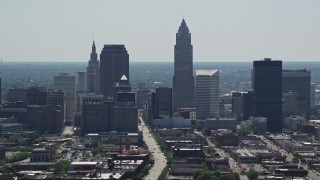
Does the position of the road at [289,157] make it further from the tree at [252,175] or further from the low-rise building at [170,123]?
the low-rise building at [170,123]

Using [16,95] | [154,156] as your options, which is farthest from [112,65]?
[154,156]

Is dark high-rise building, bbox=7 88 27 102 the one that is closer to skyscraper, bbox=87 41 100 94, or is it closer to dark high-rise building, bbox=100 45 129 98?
dark high-rise building, bbox=100 45 129 98

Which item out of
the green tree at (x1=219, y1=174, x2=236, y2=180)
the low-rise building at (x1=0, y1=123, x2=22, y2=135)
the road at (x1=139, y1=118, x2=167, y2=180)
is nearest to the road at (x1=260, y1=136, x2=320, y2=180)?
the green tree at (x1=219, y1=174, x2=236, y2=180)

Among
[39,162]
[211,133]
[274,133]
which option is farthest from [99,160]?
[274,133]

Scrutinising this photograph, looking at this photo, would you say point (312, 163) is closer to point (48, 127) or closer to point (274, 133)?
point (274, 133)

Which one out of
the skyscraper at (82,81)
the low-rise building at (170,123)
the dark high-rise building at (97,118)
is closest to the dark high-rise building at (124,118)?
the dark high-rise building at (97,118)

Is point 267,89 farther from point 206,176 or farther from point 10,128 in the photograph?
point 206,176
